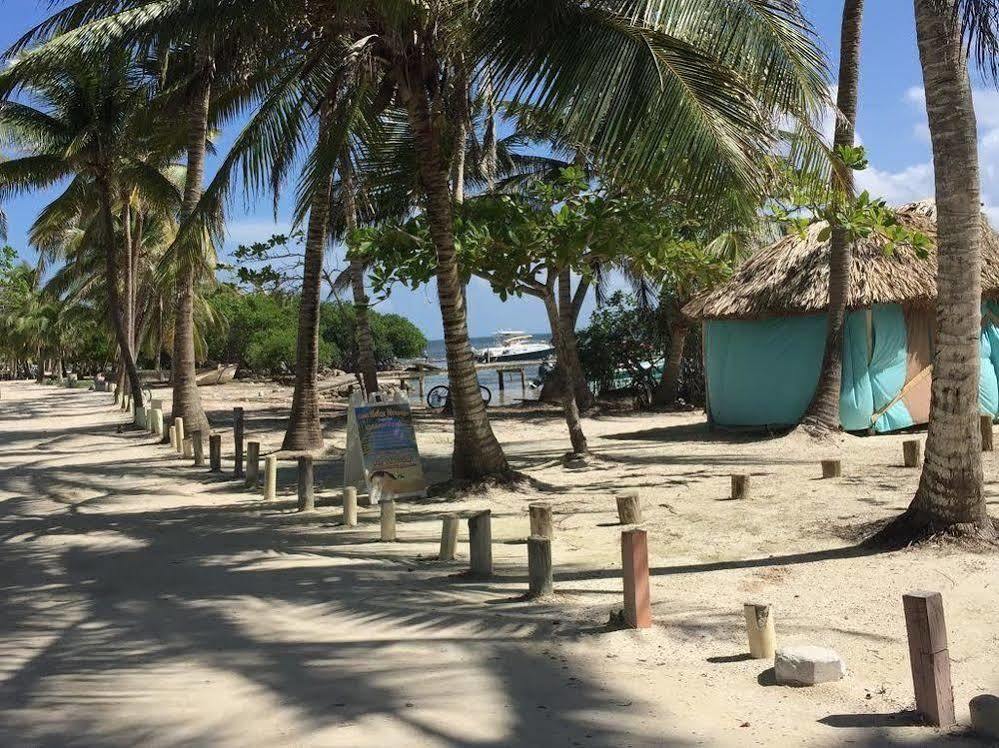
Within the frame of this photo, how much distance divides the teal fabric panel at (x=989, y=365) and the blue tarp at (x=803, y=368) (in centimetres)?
1

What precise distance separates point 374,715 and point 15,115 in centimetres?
2002

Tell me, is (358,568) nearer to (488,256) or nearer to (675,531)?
(675,531)

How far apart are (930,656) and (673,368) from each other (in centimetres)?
1828

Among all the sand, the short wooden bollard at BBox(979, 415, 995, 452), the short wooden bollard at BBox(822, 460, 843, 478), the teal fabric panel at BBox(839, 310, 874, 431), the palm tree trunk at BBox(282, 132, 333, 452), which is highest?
the palm tree trunk at BBox(282, 132, 333, 452)

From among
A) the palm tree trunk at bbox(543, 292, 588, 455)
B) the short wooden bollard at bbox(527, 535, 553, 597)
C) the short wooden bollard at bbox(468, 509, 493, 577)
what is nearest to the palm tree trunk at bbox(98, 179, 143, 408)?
the palm tree trunk at bbox(543, 292, 588, 455)

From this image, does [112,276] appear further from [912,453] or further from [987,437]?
[987,437]

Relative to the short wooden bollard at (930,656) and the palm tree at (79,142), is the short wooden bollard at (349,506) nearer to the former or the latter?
the short wooden bollard at (930,656)

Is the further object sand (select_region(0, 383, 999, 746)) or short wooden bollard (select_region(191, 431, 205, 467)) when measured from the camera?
short wooden bollard (select_region(191, 431, 205, 467))

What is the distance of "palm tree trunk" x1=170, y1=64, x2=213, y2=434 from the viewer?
51.2 ft

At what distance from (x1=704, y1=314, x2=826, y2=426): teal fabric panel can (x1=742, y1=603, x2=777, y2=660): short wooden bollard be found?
10.7 meters

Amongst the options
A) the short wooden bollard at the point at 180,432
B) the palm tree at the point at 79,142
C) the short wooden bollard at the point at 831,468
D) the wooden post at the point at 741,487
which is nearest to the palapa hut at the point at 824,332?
the short wooden bollard at the point at 831,468

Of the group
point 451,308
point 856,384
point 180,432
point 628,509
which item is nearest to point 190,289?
point 180,432

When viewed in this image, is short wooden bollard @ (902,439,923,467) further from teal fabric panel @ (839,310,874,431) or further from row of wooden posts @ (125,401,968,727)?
teal fabric panel @ (839,310,874,431)

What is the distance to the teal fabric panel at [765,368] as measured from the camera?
14961mm
